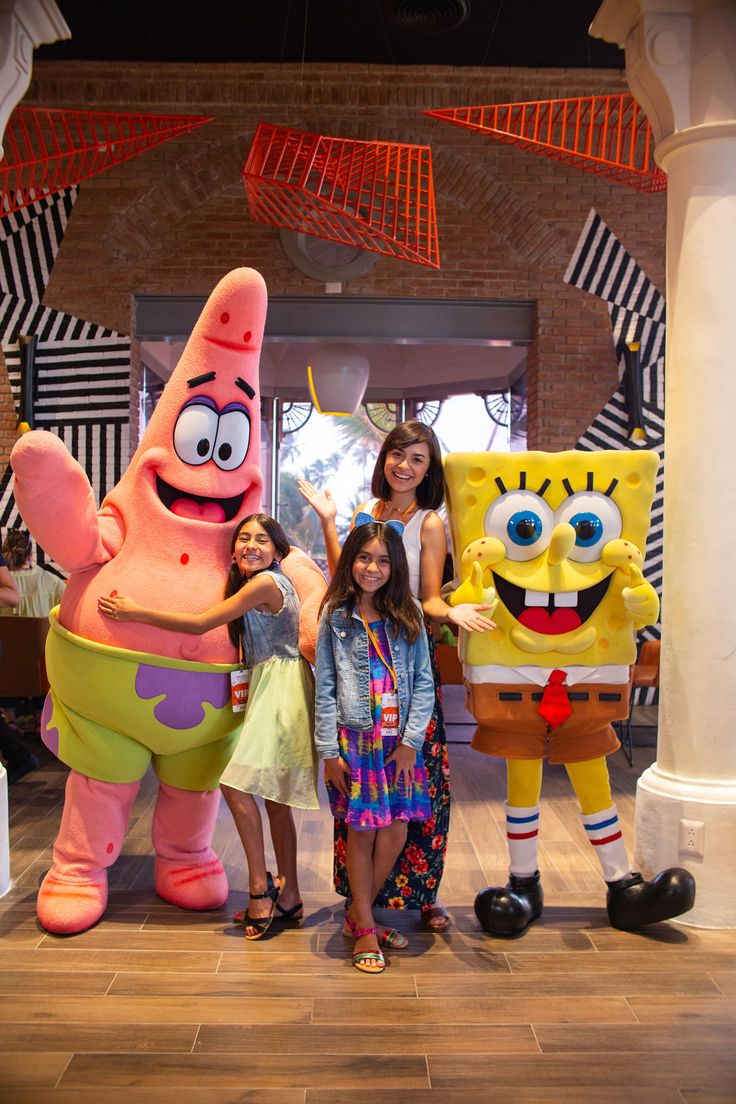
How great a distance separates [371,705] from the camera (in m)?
2.86

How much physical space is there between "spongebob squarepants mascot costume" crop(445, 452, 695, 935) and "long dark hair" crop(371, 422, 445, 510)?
6 cm

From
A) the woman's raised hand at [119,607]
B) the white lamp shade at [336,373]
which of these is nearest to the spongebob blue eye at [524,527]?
the woman's raised hand at [119,607]

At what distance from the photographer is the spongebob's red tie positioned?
10.1ft

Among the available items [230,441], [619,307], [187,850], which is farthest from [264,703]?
[619,307]

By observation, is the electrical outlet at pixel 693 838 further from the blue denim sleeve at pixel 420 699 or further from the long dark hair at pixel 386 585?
the long dark hair at pixel 386 585

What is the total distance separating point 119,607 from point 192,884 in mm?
951

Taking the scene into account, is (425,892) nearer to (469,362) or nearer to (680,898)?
(680,898)

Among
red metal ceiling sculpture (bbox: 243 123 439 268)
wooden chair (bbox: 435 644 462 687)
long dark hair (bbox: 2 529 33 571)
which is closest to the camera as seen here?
red metal ceiling sculpture (bbox: 243 123 439 268)

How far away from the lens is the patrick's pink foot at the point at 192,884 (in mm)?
3258

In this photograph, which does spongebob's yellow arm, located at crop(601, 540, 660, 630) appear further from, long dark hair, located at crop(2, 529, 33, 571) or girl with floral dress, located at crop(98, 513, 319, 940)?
long dark hair, located at crop(2, 529, 33, 571)

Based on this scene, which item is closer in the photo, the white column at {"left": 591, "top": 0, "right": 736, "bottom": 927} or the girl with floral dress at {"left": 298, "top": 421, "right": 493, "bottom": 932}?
the girl with floral dress at {"left": 298, "top": 421, "right": 493, "bottom": 932}

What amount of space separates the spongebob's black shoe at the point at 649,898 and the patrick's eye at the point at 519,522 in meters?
1.04

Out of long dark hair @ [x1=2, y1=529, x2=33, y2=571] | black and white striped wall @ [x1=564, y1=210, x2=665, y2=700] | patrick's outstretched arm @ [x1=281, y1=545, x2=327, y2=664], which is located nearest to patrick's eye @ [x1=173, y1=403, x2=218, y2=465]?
patrick's outstretched arm @ [x1=281, y1=545, x2=327, y2=664]

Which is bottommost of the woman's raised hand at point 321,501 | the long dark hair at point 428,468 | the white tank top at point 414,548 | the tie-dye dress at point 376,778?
the tie-dye dress at point 376,778
